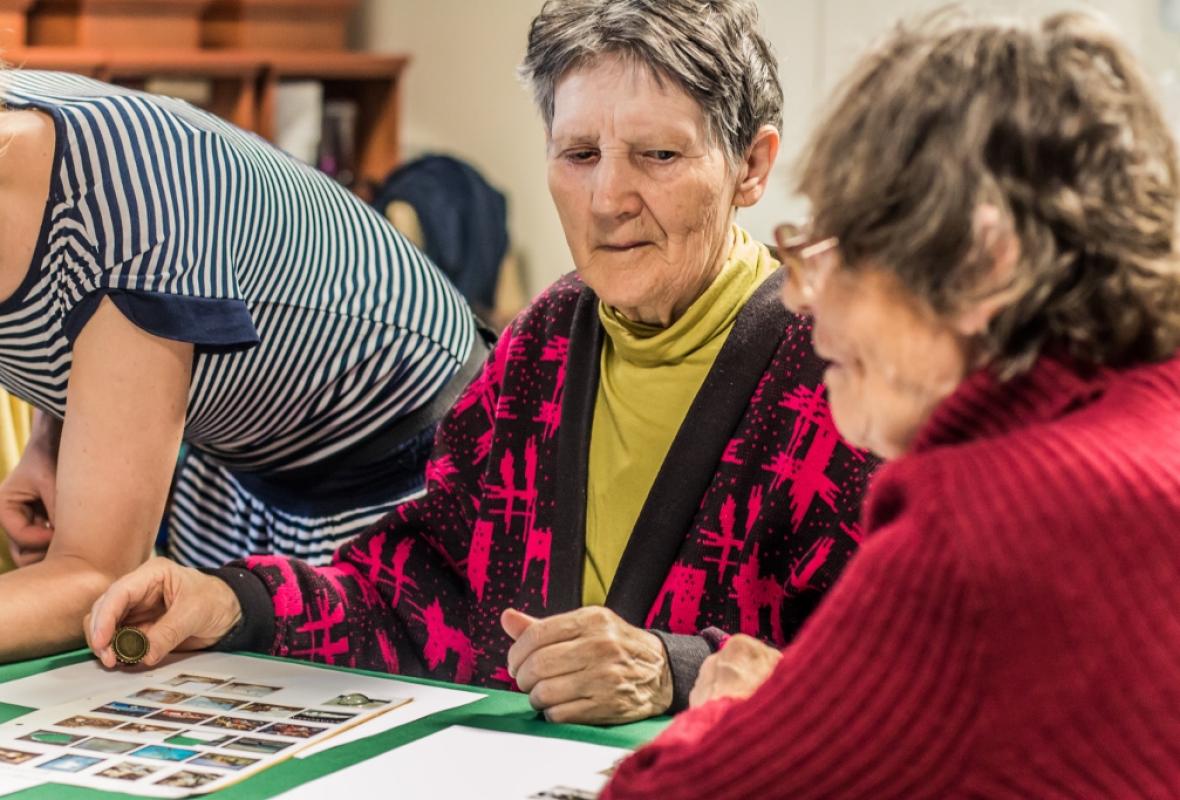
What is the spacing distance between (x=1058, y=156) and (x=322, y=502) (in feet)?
4.36

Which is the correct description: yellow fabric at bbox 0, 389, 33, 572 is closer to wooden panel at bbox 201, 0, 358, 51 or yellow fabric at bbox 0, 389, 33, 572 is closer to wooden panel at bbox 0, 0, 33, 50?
wooden panel at bbox 0, 0, 33, 50

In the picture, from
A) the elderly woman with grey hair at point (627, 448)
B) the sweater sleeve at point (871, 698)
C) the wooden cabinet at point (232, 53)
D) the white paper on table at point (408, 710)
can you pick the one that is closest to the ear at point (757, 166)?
the elderly woman with grey hair at point (627, 448)

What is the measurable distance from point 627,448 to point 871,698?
2.68 ft

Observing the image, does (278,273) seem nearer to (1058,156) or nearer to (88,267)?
(88,267)

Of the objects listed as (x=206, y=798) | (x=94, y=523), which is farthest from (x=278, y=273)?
(x=206, y=798)

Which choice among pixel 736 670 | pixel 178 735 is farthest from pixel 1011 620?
pixel 178 735

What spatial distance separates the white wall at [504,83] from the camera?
4.03 metres

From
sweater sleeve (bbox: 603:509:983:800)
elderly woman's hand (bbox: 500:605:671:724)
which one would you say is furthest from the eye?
sweater sleeve (bbox: 603:509:983:800)

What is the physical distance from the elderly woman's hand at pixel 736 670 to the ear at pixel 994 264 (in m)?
0.39

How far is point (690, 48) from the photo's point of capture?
1540mm

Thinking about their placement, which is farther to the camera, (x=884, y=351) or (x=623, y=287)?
(x=623, y=287)

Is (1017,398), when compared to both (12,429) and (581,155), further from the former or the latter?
(12,429)

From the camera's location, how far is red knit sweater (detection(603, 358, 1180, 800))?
0.82m

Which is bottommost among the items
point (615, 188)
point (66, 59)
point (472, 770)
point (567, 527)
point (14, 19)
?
point (472, 770)
